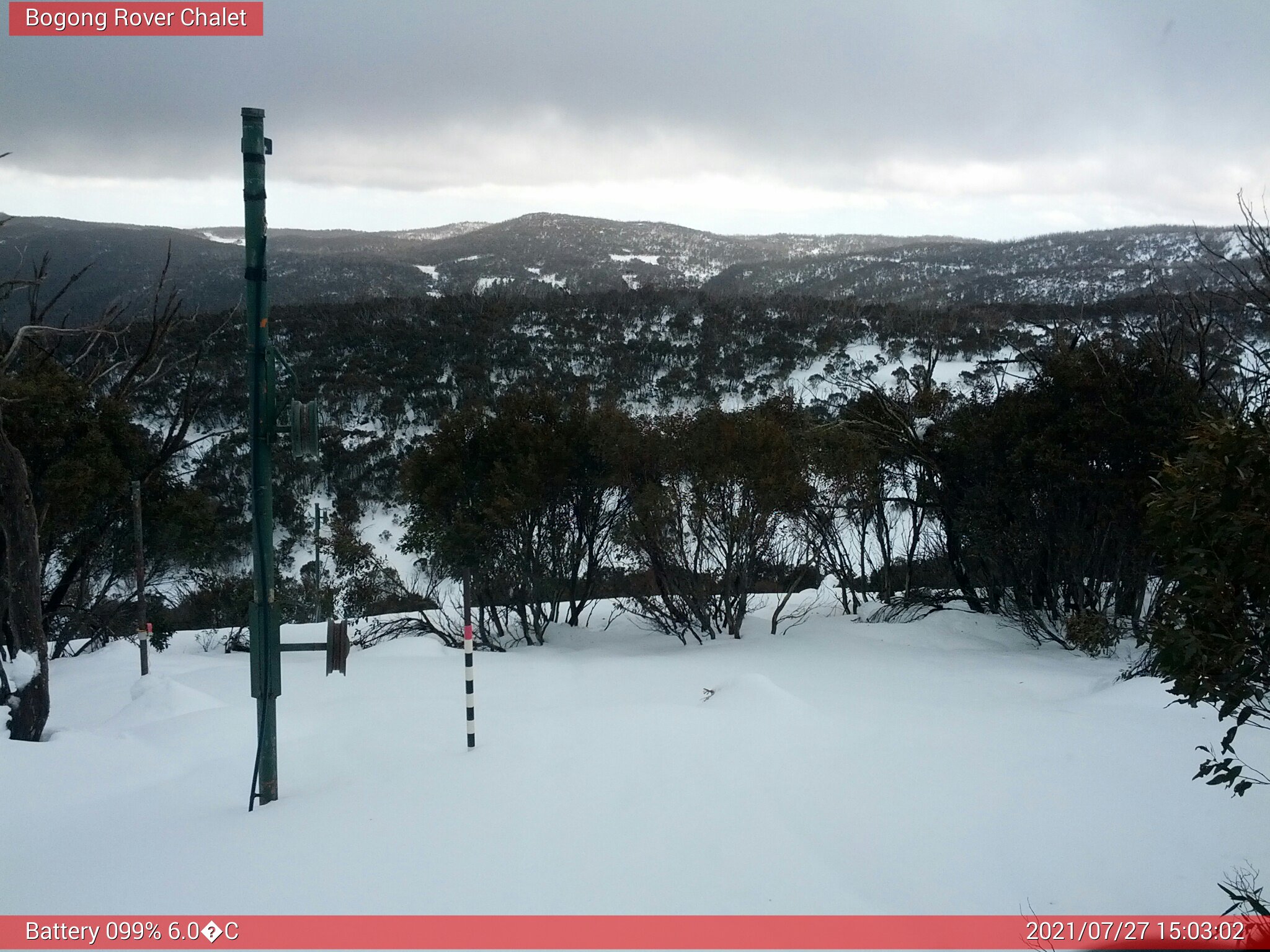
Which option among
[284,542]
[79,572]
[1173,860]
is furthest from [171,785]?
[284,542]

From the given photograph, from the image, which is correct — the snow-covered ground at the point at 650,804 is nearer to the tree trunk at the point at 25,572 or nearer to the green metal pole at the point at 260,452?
the tree trunk at the point at 25,572

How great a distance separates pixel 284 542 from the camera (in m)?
25.7

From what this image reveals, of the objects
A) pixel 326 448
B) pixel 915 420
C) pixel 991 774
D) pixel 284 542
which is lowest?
pixel 284 542

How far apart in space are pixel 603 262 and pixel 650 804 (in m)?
79.4

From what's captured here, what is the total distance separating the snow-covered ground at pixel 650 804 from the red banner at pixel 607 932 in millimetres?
90

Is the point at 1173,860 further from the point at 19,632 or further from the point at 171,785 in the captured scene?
the point at 19,632

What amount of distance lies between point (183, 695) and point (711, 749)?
5.46 meters

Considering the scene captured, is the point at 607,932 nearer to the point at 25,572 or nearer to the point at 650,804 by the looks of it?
the point at 650,804

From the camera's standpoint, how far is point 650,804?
4.96 metres

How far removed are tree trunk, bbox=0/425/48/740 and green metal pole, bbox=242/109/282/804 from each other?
3.30 meters

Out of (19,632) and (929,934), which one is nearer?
(929,934)

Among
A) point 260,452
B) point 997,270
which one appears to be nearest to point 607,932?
point 260,452

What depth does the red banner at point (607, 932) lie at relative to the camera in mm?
3596

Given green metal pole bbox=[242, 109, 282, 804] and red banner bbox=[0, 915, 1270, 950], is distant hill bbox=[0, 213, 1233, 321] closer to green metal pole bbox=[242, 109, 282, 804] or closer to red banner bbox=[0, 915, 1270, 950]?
green metal pole bbox=[242, 109, 282, 804]
